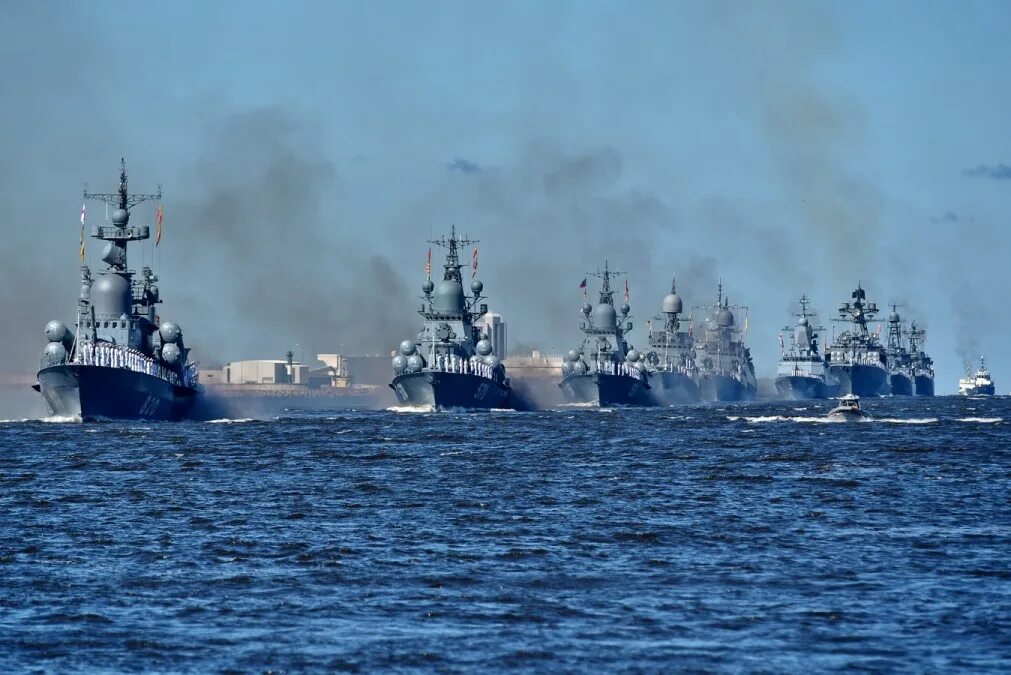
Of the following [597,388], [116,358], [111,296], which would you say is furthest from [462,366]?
[116,358]

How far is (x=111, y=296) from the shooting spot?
4370 inches

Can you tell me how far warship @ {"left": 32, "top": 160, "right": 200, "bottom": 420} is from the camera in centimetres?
10188

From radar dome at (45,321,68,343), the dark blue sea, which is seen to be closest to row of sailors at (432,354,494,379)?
radar dome at (45,321,68,343)

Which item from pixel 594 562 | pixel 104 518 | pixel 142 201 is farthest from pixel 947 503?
pixel 142 201

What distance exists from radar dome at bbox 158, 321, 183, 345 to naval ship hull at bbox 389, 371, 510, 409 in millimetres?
31865

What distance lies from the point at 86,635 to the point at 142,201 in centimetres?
9298

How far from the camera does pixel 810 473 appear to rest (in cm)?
6581

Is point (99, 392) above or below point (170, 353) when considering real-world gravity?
below

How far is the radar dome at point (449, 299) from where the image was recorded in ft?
506

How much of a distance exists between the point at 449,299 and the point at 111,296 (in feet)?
161

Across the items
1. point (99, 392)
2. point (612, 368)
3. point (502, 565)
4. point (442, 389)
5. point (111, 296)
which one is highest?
point (111, 296)

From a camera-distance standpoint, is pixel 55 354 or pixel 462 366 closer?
pixel 55 354

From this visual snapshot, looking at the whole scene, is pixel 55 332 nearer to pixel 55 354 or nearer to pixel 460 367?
pixel 55 354

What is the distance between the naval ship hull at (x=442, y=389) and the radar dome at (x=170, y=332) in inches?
1255
